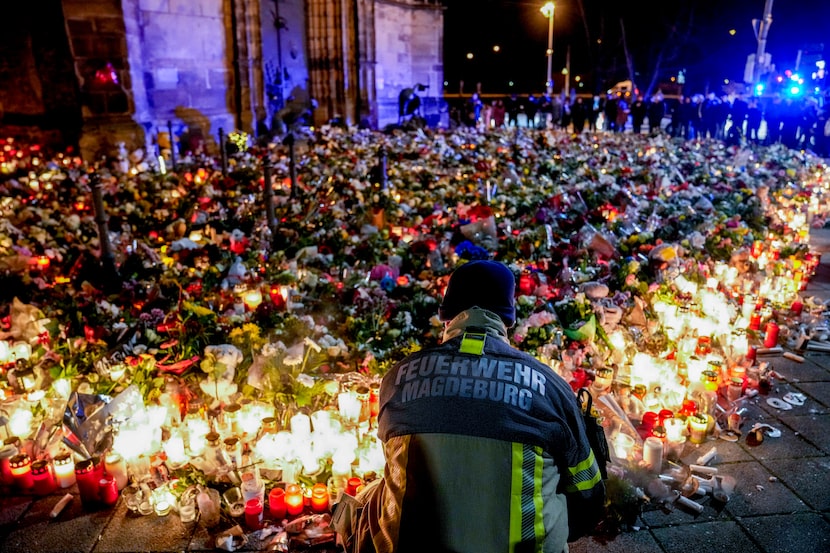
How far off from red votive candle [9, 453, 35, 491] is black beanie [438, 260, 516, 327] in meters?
3.12

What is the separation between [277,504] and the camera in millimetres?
3764

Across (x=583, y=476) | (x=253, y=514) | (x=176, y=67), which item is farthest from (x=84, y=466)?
(x=176, y=67)

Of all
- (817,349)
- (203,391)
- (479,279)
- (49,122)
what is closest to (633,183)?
(817,349)

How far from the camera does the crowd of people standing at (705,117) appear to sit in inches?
754

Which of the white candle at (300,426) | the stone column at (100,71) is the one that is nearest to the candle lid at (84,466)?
the white candle at (300,426)

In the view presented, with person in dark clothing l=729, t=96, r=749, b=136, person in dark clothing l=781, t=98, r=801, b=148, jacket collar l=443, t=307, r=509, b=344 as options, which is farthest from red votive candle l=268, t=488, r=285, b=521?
person in dark clothing l=729, t=96, r=749, b=136

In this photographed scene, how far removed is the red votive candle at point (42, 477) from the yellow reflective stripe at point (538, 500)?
3297mm

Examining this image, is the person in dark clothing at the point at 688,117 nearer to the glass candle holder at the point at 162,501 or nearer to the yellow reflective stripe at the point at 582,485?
the glass candle holder at the point at 162,501

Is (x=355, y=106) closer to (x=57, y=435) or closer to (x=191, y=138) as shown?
(x=191, y=138)

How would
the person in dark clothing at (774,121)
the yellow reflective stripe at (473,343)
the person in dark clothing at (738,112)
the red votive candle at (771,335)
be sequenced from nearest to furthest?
the yellow reflective stripe at (473,343), the red votive candle at (771,335), the person in dark clothing at (774,121), the person in dark clothing at (738,112)

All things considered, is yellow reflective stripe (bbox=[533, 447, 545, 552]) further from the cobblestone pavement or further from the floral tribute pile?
the floral tribute pile

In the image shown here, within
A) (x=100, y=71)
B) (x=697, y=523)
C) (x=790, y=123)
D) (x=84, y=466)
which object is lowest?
(x=697, y=523)

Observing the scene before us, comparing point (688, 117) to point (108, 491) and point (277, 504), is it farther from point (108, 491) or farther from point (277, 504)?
point (108, 491)

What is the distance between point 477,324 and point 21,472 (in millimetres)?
3296
